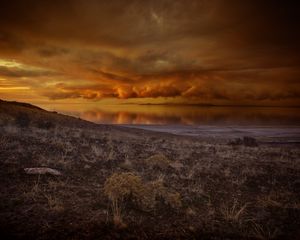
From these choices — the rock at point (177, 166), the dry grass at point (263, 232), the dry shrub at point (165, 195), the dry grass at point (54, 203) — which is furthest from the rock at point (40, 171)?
the dry grass at point (263, 232)

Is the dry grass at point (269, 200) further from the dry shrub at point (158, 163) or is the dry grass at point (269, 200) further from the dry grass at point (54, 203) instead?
the dry grass at point (54, 203)

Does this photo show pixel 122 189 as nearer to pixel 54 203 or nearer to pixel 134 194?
pixel 134 194

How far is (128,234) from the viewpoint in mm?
4594

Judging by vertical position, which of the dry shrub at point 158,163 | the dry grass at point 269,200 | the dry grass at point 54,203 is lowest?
the dry grass at point 269,200

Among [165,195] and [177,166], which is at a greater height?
[177,166]

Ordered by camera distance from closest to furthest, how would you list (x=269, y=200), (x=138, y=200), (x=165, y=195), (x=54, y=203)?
(x=54, y=203), (x=138, y=200), (x=165, y=195), (x=269, y=200)

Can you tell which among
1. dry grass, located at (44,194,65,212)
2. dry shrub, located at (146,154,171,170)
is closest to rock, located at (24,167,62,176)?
dry grass, located at (44,194,65,212)

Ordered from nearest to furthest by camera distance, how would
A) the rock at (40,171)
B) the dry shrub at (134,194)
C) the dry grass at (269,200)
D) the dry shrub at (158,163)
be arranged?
1. the dry shrub at (134,194)
2. the dry grass at (269,200)
3. the rock at (40,171)
4. the dry shrub at (158,163)

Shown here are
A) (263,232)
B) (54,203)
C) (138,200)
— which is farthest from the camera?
(138,200)

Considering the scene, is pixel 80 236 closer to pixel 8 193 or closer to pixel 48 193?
pixel 48 193

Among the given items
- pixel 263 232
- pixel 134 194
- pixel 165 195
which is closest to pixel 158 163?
pixel 165 195

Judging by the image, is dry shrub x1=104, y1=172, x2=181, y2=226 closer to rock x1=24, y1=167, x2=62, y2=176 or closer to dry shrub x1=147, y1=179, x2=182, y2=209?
dry shrub x1=147, y1=179, x2=182, y2=209

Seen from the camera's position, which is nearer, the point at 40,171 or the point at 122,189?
the point at 122,189

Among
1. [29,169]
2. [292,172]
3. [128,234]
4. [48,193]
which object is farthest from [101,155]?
[292,172]
